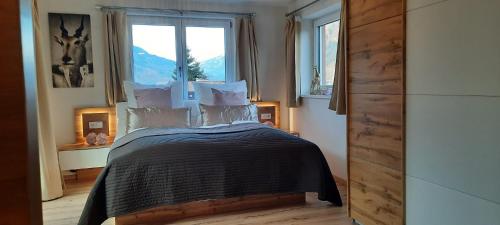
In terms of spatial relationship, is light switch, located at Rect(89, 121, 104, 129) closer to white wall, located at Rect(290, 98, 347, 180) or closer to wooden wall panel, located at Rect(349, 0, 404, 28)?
white wall, located at Rect(290, 98, 347, 180)

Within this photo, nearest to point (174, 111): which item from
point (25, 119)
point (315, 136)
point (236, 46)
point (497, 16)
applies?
point (236, 46)

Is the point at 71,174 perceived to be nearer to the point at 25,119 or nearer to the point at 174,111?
the point at 174,111

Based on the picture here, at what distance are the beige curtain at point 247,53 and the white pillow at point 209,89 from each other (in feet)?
1.00

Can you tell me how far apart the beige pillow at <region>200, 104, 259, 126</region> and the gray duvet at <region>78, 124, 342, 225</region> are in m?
0.71

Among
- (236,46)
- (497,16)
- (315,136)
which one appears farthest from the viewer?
(236,46)

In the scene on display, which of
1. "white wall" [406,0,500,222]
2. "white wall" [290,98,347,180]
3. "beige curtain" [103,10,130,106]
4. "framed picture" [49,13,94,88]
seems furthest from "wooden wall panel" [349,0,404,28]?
"framed picture" [49,13,94,88]

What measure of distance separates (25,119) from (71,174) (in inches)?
159

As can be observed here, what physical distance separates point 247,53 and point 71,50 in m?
2.15

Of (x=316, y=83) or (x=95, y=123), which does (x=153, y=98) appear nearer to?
(x=95, y=123)

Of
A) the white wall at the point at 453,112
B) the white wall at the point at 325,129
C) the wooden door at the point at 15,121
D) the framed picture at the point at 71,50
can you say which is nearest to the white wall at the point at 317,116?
the white wall at the point at 325,129

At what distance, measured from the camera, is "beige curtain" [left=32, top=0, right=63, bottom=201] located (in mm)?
3391

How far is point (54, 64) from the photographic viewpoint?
13.4ft

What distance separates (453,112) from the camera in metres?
1.83

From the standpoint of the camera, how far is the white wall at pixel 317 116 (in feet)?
12.9
